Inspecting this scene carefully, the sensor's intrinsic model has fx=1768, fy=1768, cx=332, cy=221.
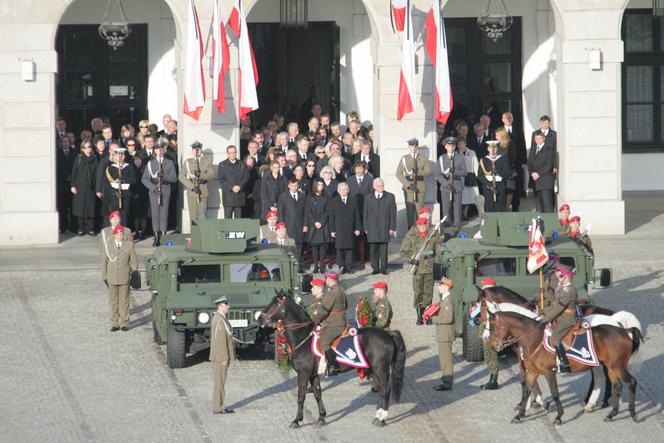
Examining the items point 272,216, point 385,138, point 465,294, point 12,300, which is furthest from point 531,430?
point 385,138

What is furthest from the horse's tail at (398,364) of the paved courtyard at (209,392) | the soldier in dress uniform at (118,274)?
the soldier in dress uniform at (118,274)

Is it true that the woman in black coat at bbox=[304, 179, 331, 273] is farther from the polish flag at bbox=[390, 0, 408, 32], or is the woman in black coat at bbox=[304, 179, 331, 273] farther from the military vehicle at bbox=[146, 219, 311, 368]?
the military vehicle at bbox=[146, 219, 311, 368]

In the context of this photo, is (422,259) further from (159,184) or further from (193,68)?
(193,68)

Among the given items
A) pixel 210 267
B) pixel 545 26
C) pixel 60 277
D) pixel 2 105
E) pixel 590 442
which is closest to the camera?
pixel 590 442

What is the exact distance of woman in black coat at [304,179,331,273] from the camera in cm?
2936

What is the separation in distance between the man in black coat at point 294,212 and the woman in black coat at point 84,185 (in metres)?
4.43

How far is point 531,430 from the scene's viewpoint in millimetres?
20031

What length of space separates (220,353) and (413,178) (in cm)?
1168

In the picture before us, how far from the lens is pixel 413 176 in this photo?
3184cm

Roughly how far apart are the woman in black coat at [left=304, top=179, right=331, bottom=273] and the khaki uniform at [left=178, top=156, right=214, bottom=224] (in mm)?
2793

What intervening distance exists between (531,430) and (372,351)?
201 cm

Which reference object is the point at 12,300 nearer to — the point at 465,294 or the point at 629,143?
the point at 465,294

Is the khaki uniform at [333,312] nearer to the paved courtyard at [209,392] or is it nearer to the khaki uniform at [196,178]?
the paved courtyard at [209,392]

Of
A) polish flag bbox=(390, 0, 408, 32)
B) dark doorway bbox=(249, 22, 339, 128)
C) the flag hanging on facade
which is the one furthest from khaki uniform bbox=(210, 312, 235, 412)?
dark doorway bbox=(249, 22, 339, 128)
